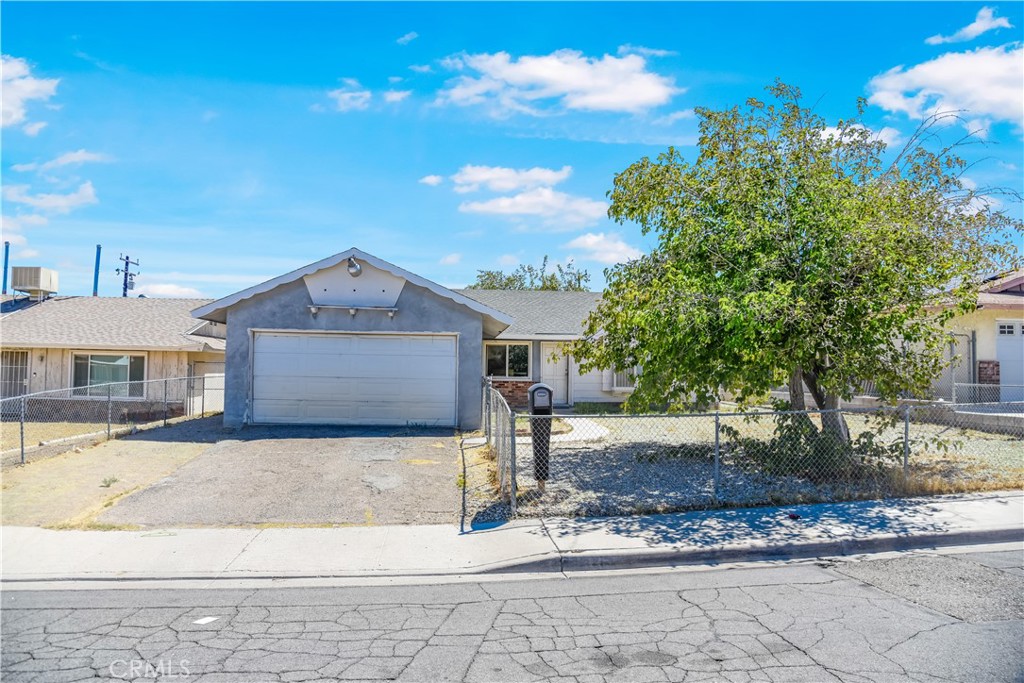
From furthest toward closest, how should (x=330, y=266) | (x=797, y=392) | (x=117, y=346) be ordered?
(x=117, y=346) < (x=330, y=266) < (x=797, y=392)

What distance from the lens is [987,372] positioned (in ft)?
61.6

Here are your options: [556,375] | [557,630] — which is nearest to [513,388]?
[556,375]

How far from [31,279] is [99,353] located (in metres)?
6.04

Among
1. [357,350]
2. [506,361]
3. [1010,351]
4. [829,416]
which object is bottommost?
[829,416]

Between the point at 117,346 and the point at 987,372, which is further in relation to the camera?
the point at 117,346

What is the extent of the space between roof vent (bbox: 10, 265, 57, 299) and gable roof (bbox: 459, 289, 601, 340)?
611 inches

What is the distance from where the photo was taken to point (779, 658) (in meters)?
4.64

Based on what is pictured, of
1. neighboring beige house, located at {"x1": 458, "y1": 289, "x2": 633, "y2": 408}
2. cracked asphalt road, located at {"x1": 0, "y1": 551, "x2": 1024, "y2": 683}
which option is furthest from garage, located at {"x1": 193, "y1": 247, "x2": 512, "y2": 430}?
cracked asphalt road, located at {"x1": 0, "y1": 551, "x2": 1024, "y2": 683}

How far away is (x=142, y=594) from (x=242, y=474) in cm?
465

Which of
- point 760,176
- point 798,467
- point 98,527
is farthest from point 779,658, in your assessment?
point 760,176

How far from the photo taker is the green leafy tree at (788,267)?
9.50 meters

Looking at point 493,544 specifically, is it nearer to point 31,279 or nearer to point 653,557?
point 653,557

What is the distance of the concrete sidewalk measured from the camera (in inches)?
269

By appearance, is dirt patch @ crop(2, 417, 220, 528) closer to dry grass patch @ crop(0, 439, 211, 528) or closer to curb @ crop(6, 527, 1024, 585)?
dry grass patch @ crop(0, 439, 211, 528)
